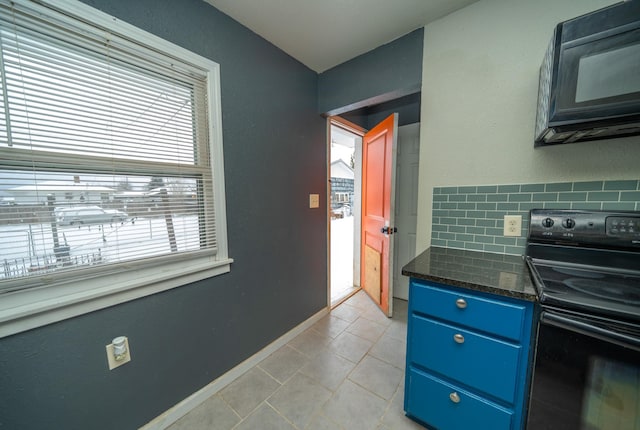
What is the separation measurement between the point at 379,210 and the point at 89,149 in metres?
2.14

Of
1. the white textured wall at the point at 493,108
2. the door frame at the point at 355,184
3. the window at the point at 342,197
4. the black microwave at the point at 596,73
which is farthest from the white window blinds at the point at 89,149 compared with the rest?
the window at the point at 342,197

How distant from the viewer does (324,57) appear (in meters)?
1.82

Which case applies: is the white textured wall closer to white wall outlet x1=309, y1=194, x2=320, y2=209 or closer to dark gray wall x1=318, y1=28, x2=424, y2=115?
dark gray wall x1=318, y1=28, x2=424, y2=115

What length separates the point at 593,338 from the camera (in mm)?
711

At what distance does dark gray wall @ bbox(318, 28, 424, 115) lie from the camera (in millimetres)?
1554

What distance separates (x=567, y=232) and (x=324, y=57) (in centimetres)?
194

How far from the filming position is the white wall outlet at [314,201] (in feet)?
6.88

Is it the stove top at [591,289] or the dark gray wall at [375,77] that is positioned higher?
the dark gray wall at [375,77]

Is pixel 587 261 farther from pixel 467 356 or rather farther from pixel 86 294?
pixel 86 294

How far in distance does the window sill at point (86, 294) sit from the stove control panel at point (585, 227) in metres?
1.86

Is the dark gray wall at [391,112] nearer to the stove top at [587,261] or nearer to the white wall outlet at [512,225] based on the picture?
the white wall outlet at [512,225]

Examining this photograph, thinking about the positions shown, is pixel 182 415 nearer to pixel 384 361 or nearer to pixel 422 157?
pixel 384 361

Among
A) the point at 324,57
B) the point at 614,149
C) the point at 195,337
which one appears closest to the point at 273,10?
the point at 324,57

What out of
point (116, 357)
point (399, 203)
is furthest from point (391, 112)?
point (116, 357)
